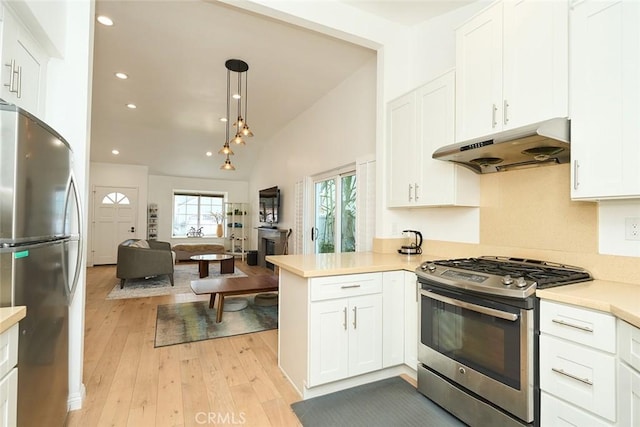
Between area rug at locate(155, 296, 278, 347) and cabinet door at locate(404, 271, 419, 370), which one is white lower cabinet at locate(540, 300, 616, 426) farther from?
area rug at locate(155, 296, 278, 347)

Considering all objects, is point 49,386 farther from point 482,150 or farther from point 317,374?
point 482,150

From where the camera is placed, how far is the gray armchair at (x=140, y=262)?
5160mm

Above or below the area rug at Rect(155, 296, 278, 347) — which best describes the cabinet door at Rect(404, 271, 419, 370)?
above

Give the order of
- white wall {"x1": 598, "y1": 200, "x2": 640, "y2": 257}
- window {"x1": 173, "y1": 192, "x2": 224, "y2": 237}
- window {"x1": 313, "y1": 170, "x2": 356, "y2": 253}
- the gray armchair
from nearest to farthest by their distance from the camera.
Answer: white wall {"x1": 598, "y1": 200, "x2": 640, "y2": 257} < window {"x1": 313, "y1": 170, "x2": 356, "y2": 253} < the gray armchair < window {"x1": 173, "y1": 192, "x2": 224, "y2": 237}

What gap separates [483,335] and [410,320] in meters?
0.65

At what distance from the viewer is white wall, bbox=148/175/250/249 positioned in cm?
882

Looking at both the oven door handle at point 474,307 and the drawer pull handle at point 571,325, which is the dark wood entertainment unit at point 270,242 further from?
the drawer pull handle at point 571,325

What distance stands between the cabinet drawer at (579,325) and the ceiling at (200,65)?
2635 millimetres

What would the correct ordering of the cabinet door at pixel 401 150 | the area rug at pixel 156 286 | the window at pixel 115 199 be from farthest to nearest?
the window at pixel 115 199 < the area rug at pixel 156 286 < the cabinet door at pixel 401 150

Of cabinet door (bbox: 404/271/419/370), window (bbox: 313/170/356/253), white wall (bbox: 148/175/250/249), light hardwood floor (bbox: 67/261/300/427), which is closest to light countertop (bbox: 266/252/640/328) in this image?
cabinet door (bbox: 404/271/419/370)

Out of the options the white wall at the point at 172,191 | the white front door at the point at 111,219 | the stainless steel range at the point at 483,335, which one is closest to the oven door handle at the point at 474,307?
the stainless steel range at the point at 483,335

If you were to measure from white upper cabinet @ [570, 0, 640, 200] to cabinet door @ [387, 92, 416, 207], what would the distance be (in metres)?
1.20

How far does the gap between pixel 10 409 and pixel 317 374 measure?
1.50 m

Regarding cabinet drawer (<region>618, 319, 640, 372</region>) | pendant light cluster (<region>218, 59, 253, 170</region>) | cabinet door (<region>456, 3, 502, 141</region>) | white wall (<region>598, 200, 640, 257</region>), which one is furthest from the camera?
pendant light cluster (<region>218, 59, 253, 170</region>)
